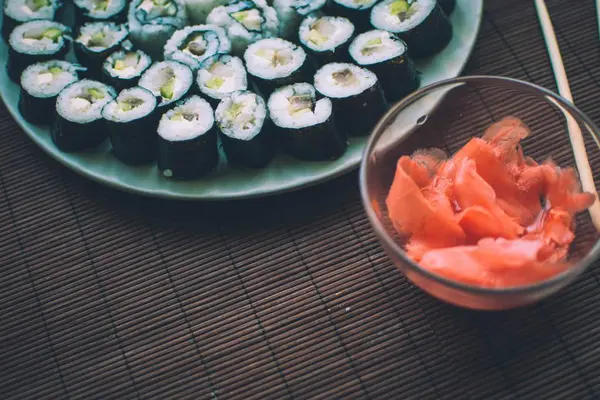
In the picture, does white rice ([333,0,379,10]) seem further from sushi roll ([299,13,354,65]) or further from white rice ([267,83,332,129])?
white rice ([267,83,332,129])

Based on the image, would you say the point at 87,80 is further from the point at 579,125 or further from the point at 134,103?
the point at 579,125

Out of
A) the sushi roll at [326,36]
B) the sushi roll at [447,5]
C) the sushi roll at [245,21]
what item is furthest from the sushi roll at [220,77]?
the sushi roll at [447,5]

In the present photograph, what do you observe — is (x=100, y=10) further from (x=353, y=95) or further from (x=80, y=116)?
(x=353, y=95)

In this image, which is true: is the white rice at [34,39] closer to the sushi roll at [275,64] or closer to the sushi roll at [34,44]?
the sushi roll at [34,44]

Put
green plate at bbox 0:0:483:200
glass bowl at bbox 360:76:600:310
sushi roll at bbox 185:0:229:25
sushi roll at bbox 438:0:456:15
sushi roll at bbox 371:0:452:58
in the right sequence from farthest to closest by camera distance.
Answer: sushi roll at bbox 185:0:229:25 < sushi roll at bbox 438:0:456:15 < sushi roll at bbox 371:0:452:58 < green plate at bbox 0:0:483:200 < glass bowl at bbox 360:76:600:310

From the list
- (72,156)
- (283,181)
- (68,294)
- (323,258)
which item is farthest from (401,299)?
(72,156)

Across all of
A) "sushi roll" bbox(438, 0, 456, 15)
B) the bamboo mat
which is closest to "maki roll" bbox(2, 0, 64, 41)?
the bamboo mat
